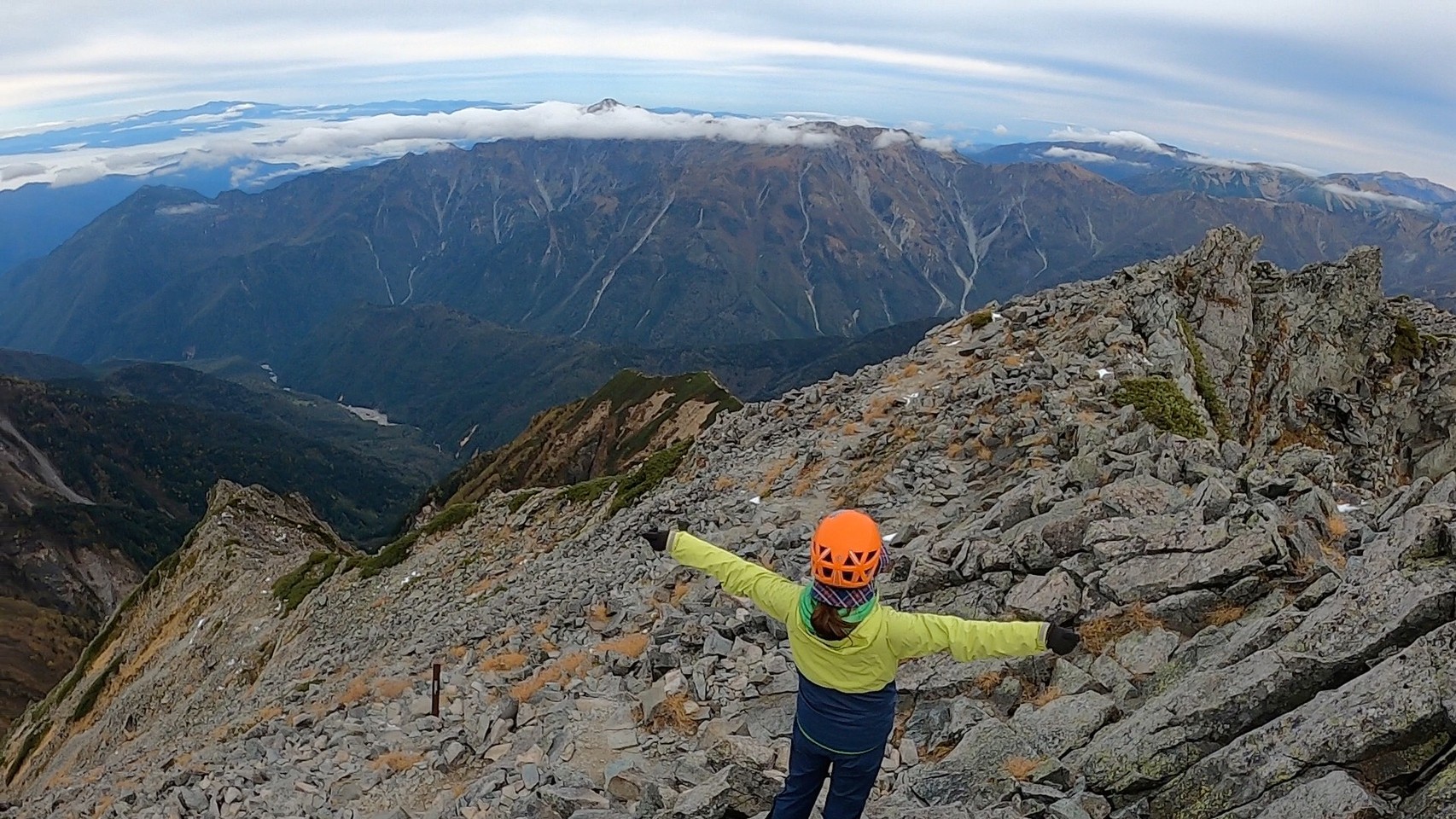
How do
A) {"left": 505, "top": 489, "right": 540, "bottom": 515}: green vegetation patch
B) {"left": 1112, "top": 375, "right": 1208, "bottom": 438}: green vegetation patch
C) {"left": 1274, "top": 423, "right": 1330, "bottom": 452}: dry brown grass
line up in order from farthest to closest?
{"left": 505, "top": 489, "right": 540, "bottom": 515}: green vegetation patch
{"left": 1274, "top": 423, "right": 1330, "bottom": 452}: dry brown grass
{"left": 1112, "top": 375, "right": 1208, "bottom": 438}: green vegetation patch

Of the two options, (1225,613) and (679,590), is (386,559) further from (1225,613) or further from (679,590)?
(1225,613)

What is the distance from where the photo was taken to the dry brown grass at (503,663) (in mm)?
22439

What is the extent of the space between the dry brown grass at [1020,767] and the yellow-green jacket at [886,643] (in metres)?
2.85

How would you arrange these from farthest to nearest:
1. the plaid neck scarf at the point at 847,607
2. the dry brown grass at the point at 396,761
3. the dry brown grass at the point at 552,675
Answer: the dry brown grass at the point at 552,675 → the dry brown grass at the point at 396,761 → the plaid neck scarf at the point at 847,607

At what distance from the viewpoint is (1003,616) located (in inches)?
583

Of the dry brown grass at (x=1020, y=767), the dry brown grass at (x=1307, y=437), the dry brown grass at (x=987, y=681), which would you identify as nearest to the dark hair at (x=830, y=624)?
the dry brown grass at (x=1020, y=767)

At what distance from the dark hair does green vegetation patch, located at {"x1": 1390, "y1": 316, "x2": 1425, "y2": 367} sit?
184 ft

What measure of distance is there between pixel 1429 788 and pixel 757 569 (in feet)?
21.4

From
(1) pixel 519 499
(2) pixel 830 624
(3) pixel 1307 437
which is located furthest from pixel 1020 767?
(1) pixel 519 499

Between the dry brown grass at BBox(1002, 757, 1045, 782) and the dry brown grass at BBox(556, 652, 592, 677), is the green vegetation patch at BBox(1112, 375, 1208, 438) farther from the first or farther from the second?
the dry brown grass at BBox(556, 652, 592, 677)

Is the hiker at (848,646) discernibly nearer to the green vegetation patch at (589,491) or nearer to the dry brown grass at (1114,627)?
the dry brown grass at (1114,627)

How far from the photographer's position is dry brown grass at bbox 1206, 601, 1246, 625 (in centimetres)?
1261

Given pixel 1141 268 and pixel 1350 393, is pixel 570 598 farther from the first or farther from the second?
pixel 1350 393

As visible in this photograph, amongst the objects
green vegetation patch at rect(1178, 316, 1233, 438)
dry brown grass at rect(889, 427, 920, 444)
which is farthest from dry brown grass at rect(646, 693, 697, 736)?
green vegetation patch at rect(1178, 316, 1233, 438)
